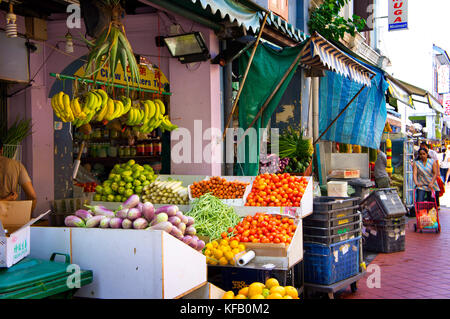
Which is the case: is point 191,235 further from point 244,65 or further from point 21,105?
point 21,105

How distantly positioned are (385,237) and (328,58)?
4044 mm

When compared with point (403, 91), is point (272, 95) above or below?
below

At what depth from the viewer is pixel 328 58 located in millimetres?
6691

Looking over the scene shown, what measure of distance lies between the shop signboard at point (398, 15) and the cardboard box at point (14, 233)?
48.1 ft

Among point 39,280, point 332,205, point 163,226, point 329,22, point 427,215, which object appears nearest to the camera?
point 39,280

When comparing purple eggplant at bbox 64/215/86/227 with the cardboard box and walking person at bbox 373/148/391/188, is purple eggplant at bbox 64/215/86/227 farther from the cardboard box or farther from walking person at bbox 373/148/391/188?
walking person at bbox 373/148/391/188

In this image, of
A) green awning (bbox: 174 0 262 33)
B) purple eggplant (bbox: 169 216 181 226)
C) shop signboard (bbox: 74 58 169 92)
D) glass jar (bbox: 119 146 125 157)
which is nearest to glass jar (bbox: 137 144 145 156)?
glass jar (bbox: 119 146 125 157)

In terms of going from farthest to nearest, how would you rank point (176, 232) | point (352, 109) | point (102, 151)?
point (102, 151)
point (352, 109)
point (176, 232)

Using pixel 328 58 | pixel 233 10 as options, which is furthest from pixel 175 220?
pixel 328 58

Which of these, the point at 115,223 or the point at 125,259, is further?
the point at 115,223

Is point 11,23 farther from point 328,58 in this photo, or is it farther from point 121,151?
point 121,151

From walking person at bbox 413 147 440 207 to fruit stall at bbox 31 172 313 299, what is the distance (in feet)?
21.6

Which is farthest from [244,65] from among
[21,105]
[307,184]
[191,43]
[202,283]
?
[202,283]

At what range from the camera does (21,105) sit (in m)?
→ 7.77
